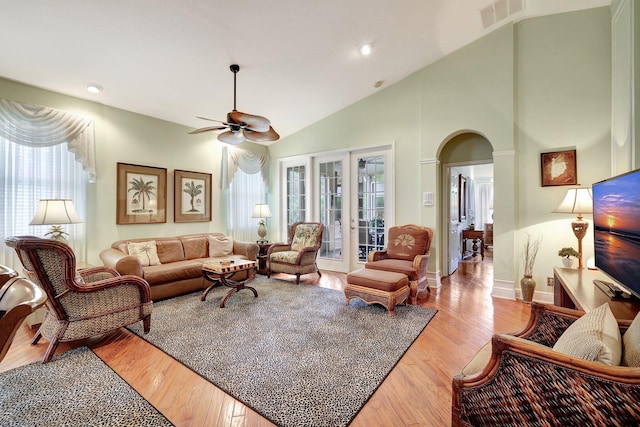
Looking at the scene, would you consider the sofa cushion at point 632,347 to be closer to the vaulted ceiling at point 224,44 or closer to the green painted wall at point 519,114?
the green painted wall at point 519,114

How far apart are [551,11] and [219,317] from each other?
17.5ft

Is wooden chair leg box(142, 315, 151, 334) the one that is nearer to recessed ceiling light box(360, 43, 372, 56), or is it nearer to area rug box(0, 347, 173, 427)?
area rug box(0, 347, 173, 427)

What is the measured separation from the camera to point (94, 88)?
343cm

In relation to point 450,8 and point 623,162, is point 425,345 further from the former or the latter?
point 450,8

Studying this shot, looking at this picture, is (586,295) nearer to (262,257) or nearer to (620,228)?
(620,228)

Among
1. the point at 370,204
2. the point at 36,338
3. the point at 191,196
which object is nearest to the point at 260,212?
the point at 191,196

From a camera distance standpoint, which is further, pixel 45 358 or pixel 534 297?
pixel 534 297

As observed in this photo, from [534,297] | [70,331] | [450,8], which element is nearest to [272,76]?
[450,8]

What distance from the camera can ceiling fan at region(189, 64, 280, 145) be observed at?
9.22 feet

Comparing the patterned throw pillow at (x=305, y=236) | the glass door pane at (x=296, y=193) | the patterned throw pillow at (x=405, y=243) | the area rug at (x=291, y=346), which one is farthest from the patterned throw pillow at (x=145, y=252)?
the patterned throw pillow at (x=405, y=243)

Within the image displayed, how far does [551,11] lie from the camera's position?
332 centimetres

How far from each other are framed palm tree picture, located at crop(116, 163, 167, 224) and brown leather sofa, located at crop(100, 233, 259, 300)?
14.4 inches

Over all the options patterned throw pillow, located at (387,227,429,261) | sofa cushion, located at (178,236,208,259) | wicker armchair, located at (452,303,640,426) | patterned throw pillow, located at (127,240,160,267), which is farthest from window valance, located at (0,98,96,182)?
wicker armchair, located at (452,303,640,426)

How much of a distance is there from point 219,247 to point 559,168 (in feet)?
16.3
